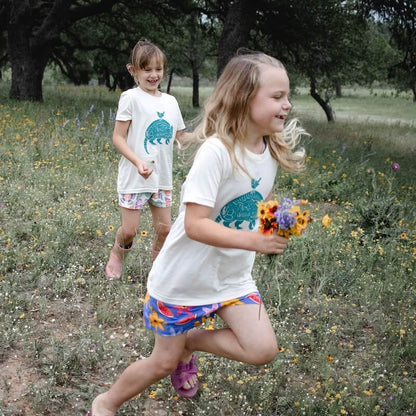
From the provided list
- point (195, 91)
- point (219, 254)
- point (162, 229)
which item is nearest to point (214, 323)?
point (162, 229)

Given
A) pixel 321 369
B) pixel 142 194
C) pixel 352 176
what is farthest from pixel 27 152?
pixel 321 369

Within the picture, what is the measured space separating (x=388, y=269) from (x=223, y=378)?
2135mm

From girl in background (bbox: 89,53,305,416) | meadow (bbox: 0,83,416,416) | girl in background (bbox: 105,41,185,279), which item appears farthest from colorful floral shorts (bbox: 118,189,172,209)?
girl in background (bbox: 89,53,305,416)

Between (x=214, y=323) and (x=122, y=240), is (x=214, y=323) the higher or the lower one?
the lower one

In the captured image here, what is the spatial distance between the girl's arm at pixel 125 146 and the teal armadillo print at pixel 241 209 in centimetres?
124

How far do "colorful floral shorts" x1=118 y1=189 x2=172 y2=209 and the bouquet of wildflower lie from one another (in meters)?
2.12

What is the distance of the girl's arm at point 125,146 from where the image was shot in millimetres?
3582

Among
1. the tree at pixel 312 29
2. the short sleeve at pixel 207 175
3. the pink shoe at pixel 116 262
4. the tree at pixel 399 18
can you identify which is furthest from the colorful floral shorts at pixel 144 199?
the tree at pixel 312 29

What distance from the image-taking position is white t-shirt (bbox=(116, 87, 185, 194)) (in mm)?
3957

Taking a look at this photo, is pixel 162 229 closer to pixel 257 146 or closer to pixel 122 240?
pixel 122 240

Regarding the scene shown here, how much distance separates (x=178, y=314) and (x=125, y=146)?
1737 mm

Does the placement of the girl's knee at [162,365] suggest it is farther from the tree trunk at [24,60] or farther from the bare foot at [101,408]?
the tree trunk at [24,60]

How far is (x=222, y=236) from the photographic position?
7.03ft

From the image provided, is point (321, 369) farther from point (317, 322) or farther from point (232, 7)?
point (232, 7)
